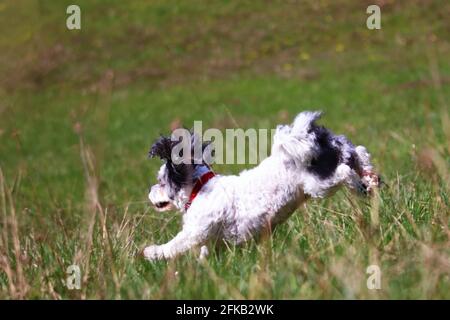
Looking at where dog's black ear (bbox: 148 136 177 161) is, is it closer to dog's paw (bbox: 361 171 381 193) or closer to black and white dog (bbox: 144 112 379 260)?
black and white dog (bbox: 144 112 379 260)

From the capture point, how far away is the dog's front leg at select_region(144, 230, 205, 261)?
456 cm

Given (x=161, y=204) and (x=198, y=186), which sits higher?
(x=198, y=186)

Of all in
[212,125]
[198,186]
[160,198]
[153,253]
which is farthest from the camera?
[212,125]

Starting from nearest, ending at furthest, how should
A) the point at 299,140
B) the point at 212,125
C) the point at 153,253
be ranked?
the point at 299,140, the point at 153,253, the point at 212,125

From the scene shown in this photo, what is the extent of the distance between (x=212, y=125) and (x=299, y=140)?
11.0 m

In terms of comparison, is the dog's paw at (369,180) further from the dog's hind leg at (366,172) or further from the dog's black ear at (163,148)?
the dog's black ear at (163,148)

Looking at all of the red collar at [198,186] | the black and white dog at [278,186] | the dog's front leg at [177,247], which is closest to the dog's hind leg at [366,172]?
the black and white dog at [278,186]

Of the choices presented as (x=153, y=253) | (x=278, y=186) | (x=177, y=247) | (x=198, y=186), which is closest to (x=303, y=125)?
(x=278, y=186)

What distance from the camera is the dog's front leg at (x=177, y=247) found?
15.0 feet

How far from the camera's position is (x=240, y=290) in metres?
3.77

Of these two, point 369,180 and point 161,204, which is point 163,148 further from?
point 369,180

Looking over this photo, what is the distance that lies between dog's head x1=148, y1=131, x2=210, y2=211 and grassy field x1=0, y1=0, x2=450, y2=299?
15.1 inches

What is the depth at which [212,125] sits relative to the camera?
609 inches
